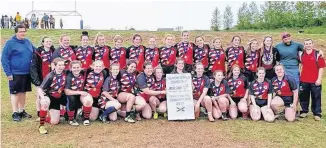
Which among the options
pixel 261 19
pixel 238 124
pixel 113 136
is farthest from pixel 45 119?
pixel 261 19

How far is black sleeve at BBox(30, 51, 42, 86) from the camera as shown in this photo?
7848 millimetres

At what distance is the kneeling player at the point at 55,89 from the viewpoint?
7371 mm

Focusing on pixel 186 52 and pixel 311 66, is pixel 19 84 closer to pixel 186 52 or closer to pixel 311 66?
pixel 186 52

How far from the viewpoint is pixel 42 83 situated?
7379 mm

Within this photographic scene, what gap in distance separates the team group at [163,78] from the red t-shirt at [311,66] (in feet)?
0.06

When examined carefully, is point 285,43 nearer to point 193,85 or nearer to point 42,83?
point 193,85

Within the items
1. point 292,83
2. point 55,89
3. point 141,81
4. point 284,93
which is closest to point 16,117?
point 55,89

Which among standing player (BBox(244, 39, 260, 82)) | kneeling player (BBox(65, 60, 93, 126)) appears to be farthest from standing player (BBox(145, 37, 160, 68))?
standing player (BBox(244, 39, 260, 82))

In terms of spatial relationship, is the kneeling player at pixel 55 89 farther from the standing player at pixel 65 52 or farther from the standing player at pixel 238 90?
the standing player at pixel 238 90

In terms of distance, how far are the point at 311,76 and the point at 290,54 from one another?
601 millimetres

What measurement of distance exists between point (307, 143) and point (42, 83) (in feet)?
14.9

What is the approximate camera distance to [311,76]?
8.42 m

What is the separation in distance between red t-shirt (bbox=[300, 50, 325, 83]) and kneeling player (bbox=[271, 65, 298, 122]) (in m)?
0.55

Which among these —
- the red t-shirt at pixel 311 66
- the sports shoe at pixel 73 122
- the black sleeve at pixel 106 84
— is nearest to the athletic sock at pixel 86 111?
the sports shoe at pixel 73 122
